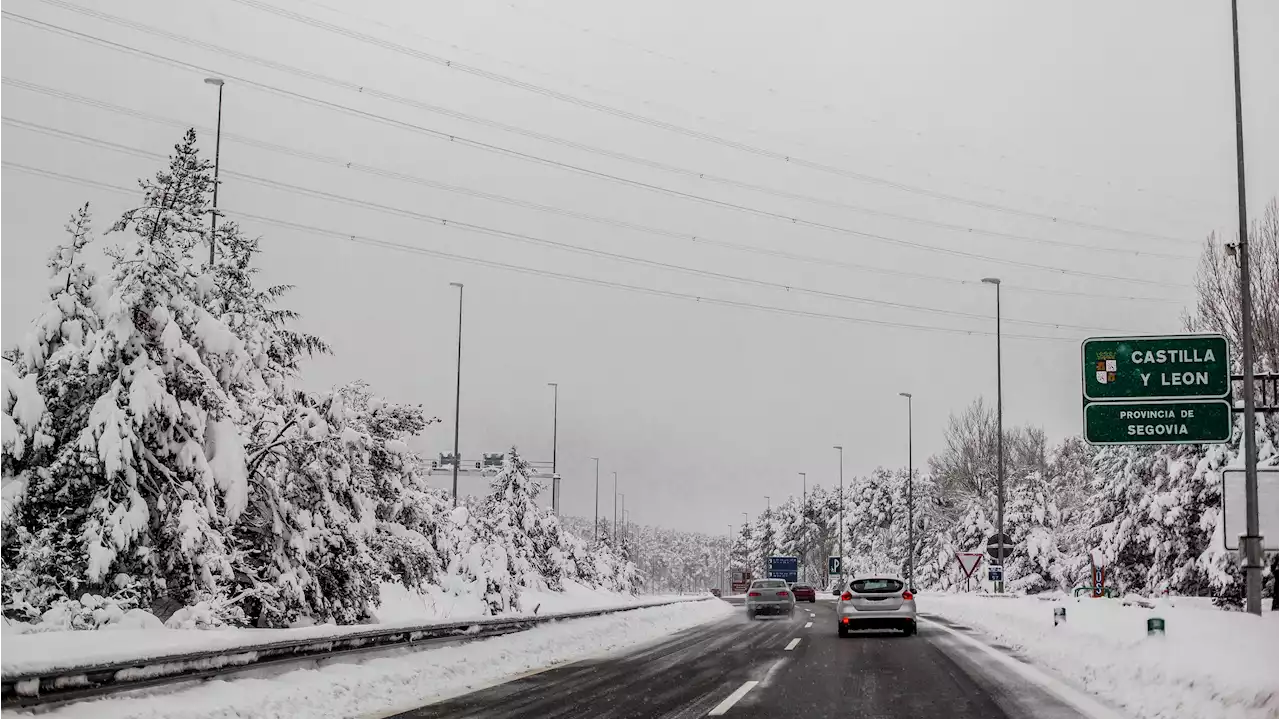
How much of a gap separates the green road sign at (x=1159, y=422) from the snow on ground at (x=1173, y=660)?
3.15m

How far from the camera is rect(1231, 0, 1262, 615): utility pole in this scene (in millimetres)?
16391

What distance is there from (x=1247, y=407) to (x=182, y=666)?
16081mm

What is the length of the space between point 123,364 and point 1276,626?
16.7m

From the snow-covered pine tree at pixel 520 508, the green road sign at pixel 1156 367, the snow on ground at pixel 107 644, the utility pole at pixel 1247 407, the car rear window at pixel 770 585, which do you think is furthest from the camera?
the snow-covered pine tree at pixel 520 508

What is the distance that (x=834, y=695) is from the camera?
41.9ft

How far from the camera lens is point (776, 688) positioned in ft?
44.5

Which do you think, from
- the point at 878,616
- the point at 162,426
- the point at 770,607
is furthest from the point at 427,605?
the point at 162,426

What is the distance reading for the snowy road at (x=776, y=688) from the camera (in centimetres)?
1123

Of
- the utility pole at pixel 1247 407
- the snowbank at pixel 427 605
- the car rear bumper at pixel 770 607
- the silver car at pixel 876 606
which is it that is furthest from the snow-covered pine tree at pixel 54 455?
the car rear bumper at pixel 770 607

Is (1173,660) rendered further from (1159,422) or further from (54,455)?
(54,455)

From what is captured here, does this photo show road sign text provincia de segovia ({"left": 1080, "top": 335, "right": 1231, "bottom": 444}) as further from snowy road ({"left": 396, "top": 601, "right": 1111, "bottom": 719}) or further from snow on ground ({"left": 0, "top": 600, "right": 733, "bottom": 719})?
snow on ground ({"left": 0, "top": 600, "right": 733, "bottom": 719})

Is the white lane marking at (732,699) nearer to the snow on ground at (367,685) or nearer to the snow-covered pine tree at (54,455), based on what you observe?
the snow on ground at (367,685)

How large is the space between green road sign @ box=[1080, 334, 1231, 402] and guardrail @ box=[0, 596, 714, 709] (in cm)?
1254

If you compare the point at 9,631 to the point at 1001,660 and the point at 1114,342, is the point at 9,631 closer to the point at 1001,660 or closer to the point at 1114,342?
the point at 1001,660
